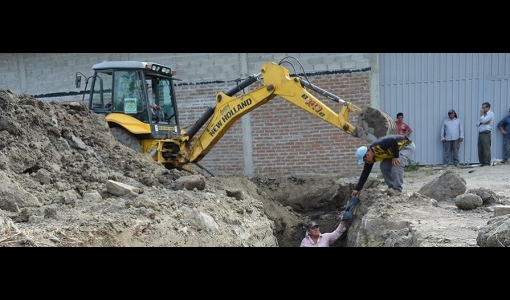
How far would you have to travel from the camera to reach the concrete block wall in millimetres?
10305

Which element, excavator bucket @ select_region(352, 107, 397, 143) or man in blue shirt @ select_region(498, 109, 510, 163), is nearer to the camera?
excavator bucket @ select_region(352, 107, 397, 143)

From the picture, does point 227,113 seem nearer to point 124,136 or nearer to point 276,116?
point 124,136

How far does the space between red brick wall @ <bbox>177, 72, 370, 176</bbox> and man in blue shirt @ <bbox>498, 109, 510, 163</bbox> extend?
10.0 ft

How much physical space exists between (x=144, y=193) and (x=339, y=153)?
20.5 feet

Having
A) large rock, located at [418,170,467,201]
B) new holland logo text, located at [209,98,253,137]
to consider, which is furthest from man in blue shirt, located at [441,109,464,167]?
new holland logo text, located at [209,98,253,137]

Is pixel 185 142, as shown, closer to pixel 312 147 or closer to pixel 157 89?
pixel 157 89

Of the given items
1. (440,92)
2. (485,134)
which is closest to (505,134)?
(485,134)

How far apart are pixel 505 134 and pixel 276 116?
17.2 ft

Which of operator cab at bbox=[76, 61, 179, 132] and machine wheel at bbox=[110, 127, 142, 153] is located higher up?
operator cab at bbox=[76, 61, 179, 132]

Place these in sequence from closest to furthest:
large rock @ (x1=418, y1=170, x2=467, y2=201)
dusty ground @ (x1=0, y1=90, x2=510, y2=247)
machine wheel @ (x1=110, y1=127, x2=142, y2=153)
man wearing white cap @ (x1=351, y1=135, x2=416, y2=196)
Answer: dusty ground @ (x1=0, y1=90, x2=510, y2=247) → man wearing white cap @ (x1=351, y1=135, x2=416, y2=196) → large rock @ (x1=418, y1=170, x2=467, y2=201) → machine wheel @ (x1=110, y1=127, x2=142, y2=153)

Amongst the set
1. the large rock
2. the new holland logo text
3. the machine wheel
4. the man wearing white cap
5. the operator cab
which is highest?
the operator cab

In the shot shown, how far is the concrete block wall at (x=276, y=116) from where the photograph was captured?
10305 millimetres

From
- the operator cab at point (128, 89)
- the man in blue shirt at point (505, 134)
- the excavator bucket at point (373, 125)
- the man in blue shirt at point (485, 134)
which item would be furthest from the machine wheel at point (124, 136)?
the man in blue shirt at point (505, 134)

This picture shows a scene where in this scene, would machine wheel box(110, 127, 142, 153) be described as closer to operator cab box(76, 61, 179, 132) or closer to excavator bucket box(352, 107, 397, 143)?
operator cab box(76, 61, 179, 132)
